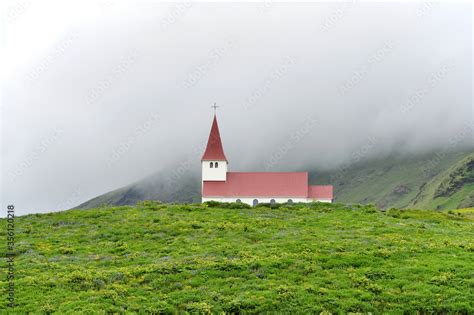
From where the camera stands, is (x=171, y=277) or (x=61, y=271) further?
(x=61, y=271)

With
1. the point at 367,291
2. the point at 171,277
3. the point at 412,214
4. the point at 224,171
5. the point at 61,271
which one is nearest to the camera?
the point at 367,291

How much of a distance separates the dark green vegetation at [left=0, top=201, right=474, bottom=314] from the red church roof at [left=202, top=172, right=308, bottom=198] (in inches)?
2378

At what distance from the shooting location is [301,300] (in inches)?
869

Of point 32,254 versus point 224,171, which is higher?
point 224,171

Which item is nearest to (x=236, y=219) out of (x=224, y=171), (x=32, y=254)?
(x=32, y=254)

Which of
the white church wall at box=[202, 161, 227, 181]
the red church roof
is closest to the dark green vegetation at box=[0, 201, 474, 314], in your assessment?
the red church roof

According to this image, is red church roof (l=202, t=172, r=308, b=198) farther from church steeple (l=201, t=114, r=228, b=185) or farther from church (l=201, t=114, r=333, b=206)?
church steeple (l=201, t=114, r=228, b=185)

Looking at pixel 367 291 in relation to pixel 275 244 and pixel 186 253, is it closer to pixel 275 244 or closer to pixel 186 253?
pixel 275 244

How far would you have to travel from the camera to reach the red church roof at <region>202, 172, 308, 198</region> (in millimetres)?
104375

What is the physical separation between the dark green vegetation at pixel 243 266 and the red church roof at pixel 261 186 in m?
60.4

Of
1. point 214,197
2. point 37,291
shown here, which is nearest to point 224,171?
point 214,197

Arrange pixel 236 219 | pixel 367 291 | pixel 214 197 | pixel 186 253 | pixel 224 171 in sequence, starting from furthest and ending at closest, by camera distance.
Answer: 1. pixel 224 171
2. pixel 214 197
3. pixel 236 219
4. pixel 186 253
5. pixel 367 291

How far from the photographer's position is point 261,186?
10519cm

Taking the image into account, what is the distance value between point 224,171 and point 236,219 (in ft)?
227
